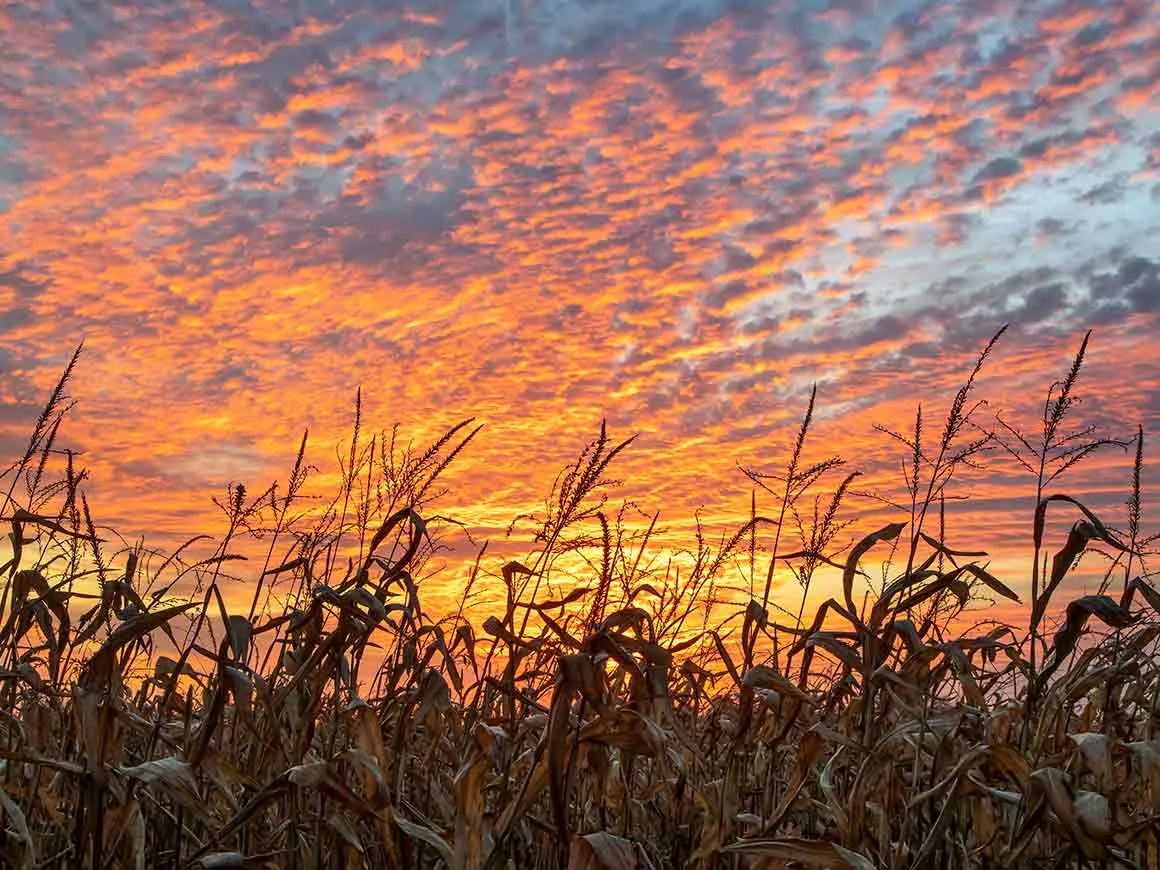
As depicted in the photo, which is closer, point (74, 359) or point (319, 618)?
point (319, 618)

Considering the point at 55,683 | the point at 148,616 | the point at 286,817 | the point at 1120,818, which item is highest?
the point at 148,616

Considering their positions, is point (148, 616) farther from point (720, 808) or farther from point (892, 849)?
point (892, 849)

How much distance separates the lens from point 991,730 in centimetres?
379

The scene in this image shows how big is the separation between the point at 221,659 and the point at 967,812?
2759 millimetres

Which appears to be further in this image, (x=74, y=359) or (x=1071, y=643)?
(x=74, y=359)

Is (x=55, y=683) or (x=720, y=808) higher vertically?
(x=55, y=683)

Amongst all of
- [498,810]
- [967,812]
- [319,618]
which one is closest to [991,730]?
[967,812]

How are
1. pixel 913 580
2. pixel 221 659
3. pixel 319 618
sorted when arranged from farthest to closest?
pixel 913 580
pixel 319 618
pixel 221 659

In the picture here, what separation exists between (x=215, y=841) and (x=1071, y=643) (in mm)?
2263

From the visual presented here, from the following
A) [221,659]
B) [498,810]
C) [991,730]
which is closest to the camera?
[221,659]

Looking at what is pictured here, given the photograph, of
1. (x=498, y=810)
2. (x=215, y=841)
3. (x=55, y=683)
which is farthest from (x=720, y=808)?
(x=55, y=683)

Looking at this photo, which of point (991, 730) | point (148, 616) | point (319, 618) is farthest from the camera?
point (991, 730)

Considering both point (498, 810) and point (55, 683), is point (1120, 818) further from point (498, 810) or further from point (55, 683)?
point (55, 683)

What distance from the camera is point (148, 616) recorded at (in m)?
2.65
